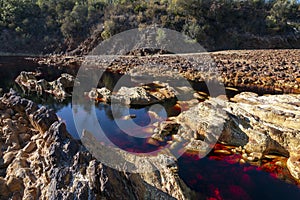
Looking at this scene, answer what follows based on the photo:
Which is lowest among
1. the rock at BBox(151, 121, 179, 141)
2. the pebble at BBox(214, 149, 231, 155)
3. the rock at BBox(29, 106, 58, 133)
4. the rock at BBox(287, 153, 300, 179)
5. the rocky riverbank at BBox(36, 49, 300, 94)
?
the rocky riverbank at BBox(36, 49, 300, 94)

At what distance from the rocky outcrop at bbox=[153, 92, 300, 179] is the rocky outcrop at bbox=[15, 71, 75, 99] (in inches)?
517

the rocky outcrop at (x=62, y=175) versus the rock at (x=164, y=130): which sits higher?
the rocky outcrop at (x=62, y=175)

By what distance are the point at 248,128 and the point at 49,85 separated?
2041 cm

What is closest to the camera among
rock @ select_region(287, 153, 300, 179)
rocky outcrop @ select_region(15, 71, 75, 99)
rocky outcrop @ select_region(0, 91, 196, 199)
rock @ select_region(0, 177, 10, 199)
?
rocky outcrop @ select_region(0, 91, 196, 199)

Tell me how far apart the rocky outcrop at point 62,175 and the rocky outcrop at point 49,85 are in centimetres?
1403

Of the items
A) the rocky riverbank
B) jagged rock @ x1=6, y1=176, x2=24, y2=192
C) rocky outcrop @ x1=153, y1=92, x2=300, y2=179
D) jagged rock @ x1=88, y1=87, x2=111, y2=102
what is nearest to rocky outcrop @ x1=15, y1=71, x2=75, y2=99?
jagged rock @ x1=88, y1=87, x2=111, y2=102

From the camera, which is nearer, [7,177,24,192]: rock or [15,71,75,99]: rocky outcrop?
[7,177,24,192]: rock

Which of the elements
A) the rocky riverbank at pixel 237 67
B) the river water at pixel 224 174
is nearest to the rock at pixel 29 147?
the river water at pixel 224 174

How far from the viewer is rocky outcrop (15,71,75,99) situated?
2744cm

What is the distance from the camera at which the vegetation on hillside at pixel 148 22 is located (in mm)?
56094

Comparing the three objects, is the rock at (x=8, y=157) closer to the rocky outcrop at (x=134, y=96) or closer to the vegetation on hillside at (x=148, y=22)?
the rocky outcrop at (x=134, y=96)

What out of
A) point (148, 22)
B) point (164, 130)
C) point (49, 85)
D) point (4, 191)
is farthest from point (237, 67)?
point (4, 191)

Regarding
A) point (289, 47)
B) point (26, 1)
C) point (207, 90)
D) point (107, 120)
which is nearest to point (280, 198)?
point (107, 120)

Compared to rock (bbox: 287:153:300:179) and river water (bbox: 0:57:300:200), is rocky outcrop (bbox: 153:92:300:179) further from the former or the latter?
river water (bbox: 0:57:300:200)
